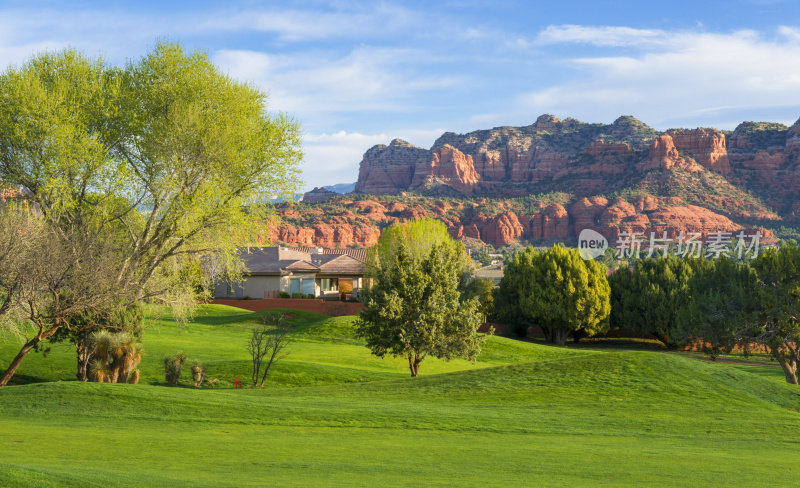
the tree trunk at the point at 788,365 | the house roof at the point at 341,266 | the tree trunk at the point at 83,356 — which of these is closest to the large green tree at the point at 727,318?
the tree trunk at the point at 788,365

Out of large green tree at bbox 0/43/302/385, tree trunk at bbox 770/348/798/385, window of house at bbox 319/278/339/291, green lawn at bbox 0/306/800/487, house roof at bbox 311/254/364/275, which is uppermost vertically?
large green tree at bbox 0/43/302/385

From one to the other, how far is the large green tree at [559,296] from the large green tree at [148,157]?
37484 mm

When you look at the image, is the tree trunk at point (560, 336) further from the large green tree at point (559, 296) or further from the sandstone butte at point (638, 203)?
the sandstone butte at point (638, 203)

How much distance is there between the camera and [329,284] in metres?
73.9

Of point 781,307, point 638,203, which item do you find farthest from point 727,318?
point 638,203

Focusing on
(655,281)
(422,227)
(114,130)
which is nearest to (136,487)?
(114,130)

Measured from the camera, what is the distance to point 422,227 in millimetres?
59094

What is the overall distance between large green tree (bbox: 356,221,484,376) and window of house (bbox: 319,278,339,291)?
41.0 metres

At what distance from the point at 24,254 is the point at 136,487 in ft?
50.6

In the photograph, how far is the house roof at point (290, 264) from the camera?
68.5 metres

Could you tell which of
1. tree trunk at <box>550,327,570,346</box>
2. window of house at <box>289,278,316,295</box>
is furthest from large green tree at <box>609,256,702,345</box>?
window of house at <box>289,278,316,295</box>

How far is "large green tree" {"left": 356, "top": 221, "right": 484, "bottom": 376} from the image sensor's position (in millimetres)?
30500

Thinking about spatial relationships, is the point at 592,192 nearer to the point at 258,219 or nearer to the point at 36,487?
the point at 258,219

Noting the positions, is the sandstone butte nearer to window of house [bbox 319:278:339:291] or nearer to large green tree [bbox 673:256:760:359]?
window of house [bbox 319:278:339:291]
